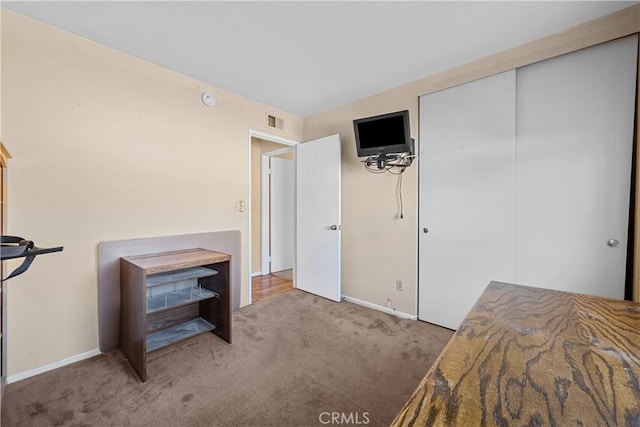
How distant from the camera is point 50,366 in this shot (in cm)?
189

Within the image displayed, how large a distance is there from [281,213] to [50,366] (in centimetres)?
332

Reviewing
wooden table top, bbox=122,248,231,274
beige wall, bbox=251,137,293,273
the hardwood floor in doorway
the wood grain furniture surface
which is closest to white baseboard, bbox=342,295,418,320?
the hardwood floor in doorway

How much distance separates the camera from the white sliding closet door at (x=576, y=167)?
178 centimetres

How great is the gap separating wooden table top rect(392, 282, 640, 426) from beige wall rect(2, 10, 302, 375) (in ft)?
8.17

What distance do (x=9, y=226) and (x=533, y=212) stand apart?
12.2 ft

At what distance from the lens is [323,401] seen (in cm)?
162

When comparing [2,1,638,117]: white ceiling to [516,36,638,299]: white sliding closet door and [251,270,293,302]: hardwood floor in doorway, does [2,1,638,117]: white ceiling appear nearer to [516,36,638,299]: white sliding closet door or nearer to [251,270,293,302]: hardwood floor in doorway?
[516,36,638,299]: white sliding closet door

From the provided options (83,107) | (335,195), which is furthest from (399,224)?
(83,107)

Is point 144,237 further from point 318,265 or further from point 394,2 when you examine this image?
point 394,2

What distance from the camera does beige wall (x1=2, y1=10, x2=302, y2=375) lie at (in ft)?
5.83

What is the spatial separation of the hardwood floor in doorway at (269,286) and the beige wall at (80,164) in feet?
4.63

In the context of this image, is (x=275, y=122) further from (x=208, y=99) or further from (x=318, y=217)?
(x=318, y=217)

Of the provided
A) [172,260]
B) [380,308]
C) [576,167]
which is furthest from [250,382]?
[576,167]


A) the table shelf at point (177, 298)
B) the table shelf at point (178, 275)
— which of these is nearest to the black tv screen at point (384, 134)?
the table shelf at point (178, 275)
